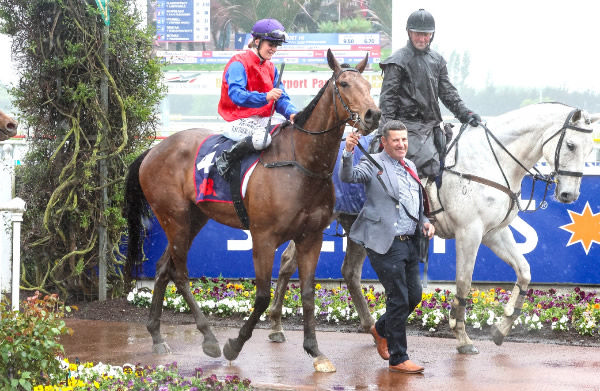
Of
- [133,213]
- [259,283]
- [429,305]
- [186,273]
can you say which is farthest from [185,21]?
[259,283]

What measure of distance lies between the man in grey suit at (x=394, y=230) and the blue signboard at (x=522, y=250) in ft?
10.1

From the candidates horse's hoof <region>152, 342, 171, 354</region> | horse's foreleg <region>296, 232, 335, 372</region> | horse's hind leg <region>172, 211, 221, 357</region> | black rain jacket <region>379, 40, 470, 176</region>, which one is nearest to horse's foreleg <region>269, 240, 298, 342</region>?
horse's hind leg <region>172, 211, 221, 357</region>

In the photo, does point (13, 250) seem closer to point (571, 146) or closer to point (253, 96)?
point (253, 96)

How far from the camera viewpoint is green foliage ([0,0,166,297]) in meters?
→ 9.21

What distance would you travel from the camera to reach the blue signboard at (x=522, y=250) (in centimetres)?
940

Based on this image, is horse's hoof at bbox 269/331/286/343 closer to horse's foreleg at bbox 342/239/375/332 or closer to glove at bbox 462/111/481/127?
horse's foreleg at bbox 342/239/375/332

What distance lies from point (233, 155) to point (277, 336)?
6.06 feet

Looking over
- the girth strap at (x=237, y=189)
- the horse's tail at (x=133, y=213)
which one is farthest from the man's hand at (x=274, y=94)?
the horse's tail at (x=133, y=213)

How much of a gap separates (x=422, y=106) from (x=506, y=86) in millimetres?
9182

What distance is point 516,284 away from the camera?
7.52 metres

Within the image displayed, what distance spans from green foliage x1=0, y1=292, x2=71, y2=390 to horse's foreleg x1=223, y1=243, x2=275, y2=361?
5.35 ft

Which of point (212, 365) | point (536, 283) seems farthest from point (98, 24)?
point (536, 283)

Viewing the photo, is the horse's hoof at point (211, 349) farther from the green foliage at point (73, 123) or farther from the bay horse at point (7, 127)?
the green foliage at point (73, 123)

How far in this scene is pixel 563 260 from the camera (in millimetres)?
9461
